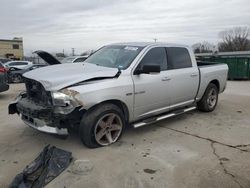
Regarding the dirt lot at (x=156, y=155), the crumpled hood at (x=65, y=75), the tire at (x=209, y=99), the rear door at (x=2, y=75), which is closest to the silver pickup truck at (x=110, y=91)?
the crumpled hood at (x=65, y=75)

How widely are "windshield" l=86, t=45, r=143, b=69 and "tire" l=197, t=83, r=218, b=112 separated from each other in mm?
2577

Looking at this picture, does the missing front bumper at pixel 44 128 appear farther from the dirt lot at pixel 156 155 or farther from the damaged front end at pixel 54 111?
the dirt lot at pixel 156 155

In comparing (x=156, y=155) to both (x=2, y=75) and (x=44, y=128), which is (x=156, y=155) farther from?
(x=2, y=75)

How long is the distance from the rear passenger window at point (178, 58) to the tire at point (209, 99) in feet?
3.67

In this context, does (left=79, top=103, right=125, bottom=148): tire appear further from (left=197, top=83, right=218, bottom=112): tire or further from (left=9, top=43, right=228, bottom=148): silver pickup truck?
(left=197, top=83, right=218, bottom=112): tire

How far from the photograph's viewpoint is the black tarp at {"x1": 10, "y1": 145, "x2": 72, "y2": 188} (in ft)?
11.2

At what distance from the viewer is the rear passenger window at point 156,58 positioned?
17.0ft

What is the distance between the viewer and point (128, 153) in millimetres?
4359

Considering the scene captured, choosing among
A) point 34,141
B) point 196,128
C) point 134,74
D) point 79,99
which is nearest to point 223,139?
point 196,128

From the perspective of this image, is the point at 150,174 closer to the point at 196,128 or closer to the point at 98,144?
the point at 98,144

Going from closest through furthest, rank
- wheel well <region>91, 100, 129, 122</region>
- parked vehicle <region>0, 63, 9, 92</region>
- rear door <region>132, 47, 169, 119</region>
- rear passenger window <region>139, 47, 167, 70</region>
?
wheel well <region>91, 100, 129, 122</region>
rear door <region>132, 47, 169, 119</region>
rear passenger window <region>139, 47, 167, 70</region>
parked vehicle <region>0, 63, 9, 92</region>

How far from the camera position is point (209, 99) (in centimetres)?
709

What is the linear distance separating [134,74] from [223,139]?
2059 millimetres

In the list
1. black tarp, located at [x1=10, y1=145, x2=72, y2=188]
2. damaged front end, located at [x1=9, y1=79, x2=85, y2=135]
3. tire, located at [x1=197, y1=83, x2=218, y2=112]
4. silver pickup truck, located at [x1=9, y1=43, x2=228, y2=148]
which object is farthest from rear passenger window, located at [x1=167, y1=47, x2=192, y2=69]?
black tarp, located at [x1=10, y1=145, x2=72, y2=188]
